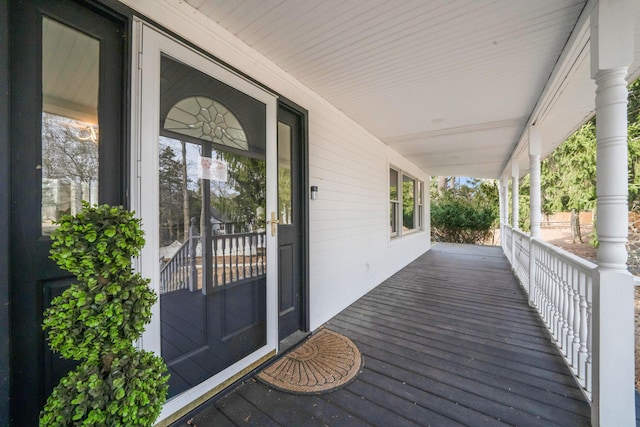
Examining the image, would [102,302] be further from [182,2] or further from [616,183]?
[616,183]

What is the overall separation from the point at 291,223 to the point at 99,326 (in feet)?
5.93

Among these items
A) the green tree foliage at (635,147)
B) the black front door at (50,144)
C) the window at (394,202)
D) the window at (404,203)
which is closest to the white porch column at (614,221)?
the black front door at (50,144)

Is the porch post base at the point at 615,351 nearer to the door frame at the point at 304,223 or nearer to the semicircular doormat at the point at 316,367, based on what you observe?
the semicircular doormat at the point at 316,367

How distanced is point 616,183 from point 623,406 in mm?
1275

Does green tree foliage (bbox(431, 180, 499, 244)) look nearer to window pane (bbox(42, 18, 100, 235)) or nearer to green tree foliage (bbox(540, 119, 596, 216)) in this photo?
green tree foliage (bbox(540, 119, 596, 216))

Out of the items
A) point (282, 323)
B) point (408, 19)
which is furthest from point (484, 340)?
point (408, 19)

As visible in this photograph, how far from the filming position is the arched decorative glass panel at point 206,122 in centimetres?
167

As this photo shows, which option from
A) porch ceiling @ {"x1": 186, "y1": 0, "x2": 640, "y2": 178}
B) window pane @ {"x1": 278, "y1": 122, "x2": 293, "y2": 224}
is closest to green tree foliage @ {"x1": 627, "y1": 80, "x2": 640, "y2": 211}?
porch ceiling @ {"x1": 186, "y1": 0, "x2": 640, "y2": 178}

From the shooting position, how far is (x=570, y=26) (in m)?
1.81

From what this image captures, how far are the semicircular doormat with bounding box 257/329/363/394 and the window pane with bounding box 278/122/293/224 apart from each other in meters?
1.23

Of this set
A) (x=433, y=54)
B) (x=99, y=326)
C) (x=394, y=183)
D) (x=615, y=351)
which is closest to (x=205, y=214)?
(x=99, y=326)

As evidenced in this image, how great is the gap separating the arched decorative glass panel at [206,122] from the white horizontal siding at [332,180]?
379mm

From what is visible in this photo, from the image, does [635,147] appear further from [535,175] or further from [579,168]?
[535,175]

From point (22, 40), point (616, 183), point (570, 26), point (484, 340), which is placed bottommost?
point (484, 340)
